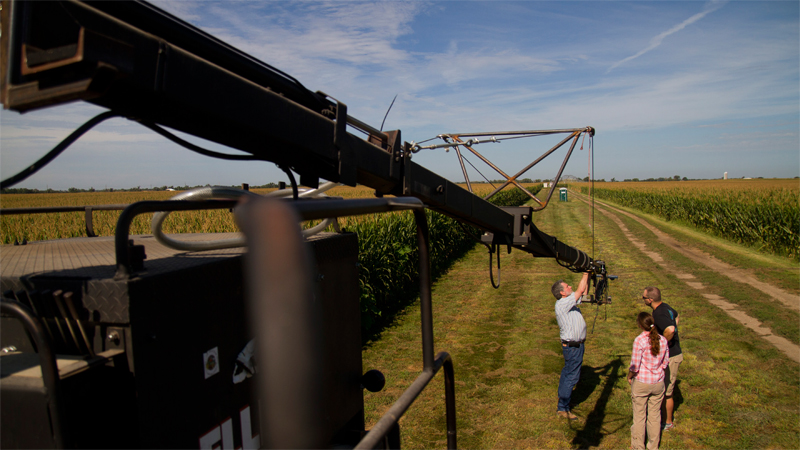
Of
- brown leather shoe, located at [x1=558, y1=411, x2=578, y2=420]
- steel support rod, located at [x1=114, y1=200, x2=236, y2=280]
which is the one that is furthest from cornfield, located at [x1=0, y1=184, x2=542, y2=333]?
steel support rod, located at [x1=114, y1=200, x2=236, y2=280]

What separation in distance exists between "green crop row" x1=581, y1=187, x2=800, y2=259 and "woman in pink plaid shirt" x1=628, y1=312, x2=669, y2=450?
16.0 m

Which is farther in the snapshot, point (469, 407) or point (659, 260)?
point (659, 260)

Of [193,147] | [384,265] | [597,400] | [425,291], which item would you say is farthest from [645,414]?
[384,265]

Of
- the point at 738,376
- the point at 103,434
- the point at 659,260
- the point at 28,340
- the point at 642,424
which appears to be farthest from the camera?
the point at 659,260

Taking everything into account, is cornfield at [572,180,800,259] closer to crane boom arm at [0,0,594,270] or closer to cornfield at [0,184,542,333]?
cornfield at [0,184,542,333]

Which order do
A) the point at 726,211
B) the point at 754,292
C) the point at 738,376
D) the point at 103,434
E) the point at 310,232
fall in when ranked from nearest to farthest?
1. the point at 103,434
2. the point at 310,232
3. the point at 738,376
4. the point at 754,292
5. the point at 726,211

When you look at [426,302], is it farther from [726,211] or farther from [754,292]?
[726,211]

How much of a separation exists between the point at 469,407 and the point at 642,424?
2081 millimetres

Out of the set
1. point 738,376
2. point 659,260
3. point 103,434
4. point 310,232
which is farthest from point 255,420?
point 659,260

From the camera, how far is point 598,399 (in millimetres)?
6469

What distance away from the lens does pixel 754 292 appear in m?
11.8

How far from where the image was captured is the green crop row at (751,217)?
57.5 ft

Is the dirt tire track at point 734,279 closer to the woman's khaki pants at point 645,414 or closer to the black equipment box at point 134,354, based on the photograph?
the woman's khaki pants at point 645,414

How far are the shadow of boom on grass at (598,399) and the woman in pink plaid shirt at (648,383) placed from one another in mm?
477
